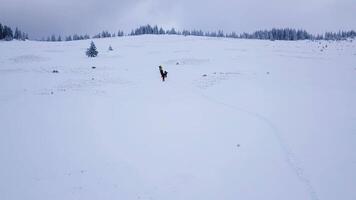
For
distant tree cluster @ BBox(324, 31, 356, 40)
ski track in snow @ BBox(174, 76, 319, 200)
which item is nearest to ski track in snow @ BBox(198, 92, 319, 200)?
ski track in snow @ BBox(174, 76, 319, 200)

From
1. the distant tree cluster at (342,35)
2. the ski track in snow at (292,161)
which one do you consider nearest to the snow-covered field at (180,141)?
the ski track in snow at (292,161)

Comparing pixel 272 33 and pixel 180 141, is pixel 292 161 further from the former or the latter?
pixel 272 33

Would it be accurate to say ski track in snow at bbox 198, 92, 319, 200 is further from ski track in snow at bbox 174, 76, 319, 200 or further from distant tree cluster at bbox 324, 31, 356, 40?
distant tree cluster at bbox 324, 31, 356, 40

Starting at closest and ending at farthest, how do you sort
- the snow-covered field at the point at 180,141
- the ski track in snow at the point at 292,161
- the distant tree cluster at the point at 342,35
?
the ski track in snow at the point at 292,161
the snow-covered field at the point at 180,141
the distant tree cluster at the point at 342,35

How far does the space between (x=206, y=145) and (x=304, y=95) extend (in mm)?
10026

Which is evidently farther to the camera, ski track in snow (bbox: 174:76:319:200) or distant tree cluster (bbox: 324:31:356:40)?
distant tree cluster (bbox: 324:31:356:40)

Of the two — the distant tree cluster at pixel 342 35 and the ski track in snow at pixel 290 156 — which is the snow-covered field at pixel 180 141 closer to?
the ski track in snow at pixel 290 156

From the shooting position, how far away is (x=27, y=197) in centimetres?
981

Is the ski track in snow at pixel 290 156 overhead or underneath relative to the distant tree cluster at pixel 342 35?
underneath

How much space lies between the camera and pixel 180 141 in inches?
528

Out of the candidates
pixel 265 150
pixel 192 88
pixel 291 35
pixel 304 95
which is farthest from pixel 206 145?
pixel 291 35

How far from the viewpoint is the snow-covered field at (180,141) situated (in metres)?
10.1

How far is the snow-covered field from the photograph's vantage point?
10.1 metres

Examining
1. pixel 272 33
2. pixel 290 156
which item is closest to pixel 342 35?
pixel 272 33
